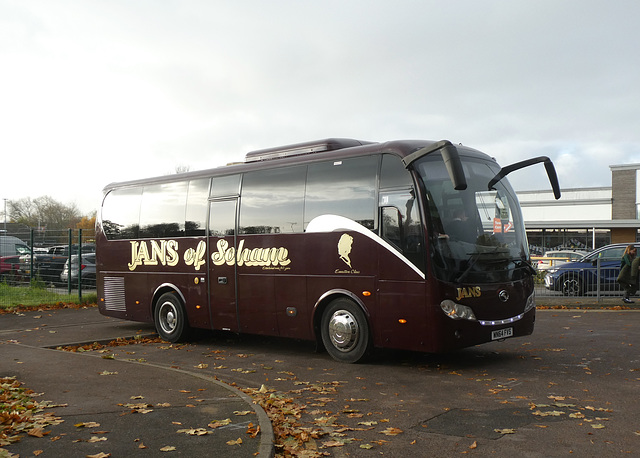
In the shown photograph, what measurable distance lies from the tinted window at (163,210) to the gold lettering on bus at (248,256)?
1223 millimetres

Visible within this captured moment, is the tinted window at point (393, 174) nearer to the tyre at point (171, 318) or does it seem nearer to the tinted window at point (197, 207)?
the tinted window at point (197, 207)

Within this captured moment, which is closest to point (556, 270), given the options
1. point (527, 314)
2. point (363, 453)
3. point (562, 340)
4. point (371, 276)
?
point (562, 340)

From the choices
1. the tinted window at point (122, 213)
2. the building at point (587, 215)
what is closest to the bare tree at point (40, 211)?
the building at point (587, 215)

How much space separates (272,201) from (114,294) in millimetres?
5297

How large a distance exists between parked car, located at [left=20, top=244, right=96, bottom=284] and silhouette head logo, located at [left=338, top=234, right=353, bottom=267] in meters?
13.7

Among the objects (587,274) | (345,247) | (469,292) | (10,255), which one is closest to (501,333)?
(469,292)

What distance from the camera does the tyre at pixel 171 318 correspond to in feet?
43.4

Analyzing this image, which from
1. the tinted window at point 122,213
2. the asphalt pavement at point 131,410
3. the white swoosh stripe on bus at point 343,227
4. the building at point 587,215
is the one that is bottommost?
the asphalt pavement at point 131,410

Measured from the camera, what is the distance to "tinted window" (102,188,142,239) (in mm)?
14352

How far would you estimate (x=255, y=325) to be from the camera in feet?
38.9

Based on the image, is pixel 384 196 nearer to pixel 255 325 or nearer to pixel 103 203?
pixel 255 325

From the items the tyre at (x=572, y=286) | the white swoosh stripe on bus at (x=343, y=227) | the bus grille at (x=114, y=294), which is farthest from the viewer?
the tyre at (x=572, y=286)

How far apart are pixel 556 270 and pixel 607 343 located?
371 inches

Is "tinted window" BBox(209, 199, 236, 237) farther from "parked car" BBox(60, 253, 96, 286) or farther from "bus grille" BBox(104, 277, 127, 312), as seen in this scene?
"parked car" BBox(60, 253, 96, 286)
